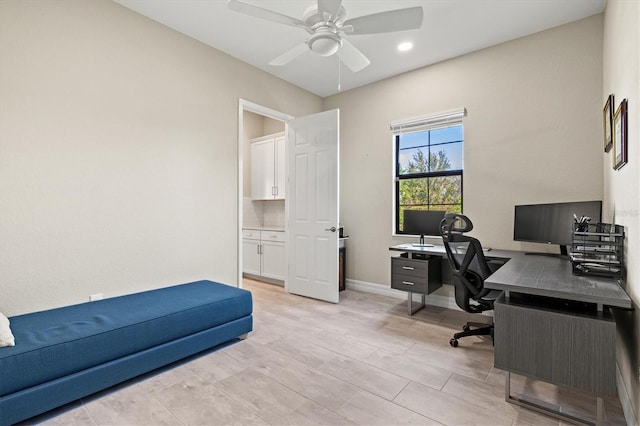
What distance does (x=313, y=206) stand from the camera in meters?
4.14

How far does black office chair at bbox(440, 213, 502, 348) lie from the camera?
8.05 feet

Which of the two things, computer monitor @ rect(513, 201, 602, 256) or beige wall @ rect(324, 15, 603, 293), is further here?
beige wall @ rect(324, 15, 603, 293)

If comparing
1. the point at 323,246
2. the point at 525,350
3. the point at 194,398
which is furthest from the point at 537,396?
the point at 323,246

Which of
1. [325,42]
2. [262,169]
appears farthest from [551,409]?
[262,169]

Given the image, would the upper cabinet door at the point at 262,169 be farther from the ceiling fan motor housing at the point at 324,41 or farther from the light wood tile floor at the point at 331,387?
the ceiling fan motor housing at the point at 324,41

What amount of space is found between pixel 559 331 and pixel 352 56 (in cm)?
245

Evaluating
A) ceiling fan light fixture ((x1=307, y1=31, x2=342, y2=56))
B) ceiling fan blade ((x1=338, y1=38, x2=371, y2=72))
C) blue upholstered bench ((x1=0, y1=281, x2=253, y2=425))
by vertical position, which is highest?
ceiling fan blade ((x1=338, y1=38, x2=371, y2=72))

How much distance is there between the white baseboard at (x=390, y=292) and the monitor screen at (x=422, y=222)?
0.82 m

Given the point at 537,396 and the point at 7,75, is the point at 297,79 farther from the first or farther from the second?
the point at 537,396

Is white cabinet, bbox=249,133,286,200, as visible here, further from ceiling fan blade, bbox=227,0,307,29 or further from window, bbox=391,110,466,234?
ceiling fan blade, bbox=227,0,307,29

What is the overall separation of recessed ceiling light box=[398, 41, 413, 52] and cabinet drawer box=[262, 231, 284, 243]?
2879 mm

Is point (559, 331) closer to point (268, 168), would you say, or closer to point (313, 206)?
point (313, 206)

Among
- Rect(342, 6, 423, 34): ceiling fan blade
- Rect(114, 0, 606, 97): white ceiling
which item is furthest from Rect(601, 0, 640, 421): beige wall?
Rect(342, 6, 423, 34): ceiling fan blade

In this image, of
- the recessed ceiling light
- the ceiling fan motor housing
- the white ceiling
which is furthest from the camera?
the recessed ceiling light
